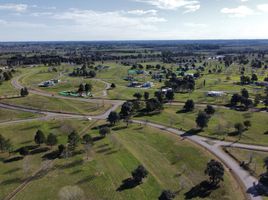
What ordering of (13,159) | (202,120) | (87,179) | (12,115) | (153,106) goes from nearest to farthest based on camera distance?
1. (87,179)
2. (13,159)
3. (202,120)
4. (12,115)
5. (153,106)

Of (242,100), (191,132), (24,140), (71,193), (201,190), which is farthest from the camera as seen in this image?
(242,100)

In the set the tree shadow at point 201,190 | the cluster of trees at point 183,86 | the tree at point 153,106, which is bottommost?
the tree shadow at point 201,190

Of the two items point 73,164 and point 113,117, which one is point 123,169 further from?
point 113,117

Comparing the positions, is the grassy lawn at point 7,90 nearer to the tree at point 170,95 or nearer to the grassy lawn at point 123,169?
the grassy lawn at point 123,169

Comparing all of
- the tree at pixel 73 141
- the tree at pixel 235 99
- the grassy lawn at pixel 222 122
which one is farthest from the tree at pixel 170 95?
the tree at pixel 73 141

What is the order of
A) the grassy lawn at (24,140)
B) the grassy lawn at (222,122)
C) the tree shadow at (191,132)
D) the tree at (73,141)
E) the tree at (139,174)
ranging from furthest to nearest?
the tree shadow at (191,132) → the grassy lawn at (222,122) → the tree at (73,141) → the grassy lawn at (24,140) → the tree at (139,174)

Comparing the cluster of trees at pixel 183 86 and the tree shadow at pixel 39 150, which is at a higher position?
the cluster of trees at pixel 183 86

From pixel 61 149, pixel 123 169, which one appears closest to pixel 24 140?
pixel 61 149
